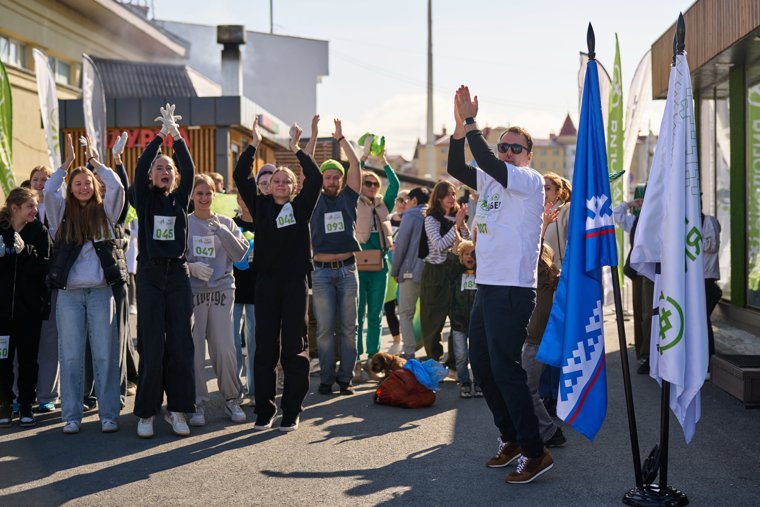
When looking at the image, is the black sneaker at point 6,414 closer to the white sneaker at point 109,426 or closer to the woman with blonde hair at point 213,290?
the white sneaker at point 109,426

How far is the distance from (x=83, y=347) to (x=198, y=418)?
3.31ft

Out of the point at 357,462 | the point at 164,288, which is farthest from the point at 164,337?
the point at 357,462

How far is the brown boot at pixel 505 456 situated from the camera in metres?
5.84

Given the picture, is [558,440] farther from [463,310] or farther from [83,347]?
[83,347]

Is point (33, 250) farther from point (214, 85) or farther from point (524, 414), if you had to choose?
point (214, 85)

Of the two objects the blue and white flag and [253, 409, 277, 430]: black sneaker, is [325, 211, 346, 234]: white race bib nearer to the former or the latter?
[253, 409, 277, 430]: black sneaker

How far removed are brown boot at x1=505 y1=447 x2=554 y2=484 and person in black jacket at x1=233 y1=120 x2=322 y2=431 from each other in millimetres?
2218

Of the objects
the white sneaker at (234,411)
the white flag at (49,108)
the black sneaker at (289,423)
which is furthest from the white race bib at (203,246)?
the white flag at (49,108)

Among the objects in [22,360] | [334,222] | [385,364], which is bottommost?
[385,364]

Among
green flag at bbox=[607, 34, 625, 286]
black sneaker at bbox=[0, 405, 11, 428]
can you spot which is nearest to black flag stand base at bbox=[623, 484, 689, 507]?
black sneaker at bbox=[0, 405, 11, 428]

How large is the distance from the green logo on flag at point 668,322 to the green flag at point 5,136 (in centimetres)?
843

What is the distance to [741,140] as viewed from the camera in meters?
12.6

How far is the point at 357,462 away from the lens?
19.9ft

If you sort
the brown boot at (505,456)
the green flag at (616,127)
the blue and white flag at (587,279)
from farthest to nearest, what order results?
the green flag at (616,127)
the brown boot at (505,456)
the blue and white flag at (587,279)
